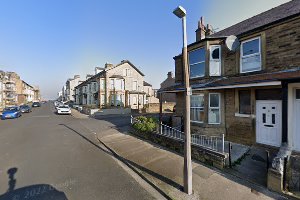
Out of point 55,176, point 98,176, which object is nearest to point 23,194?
point 55,176

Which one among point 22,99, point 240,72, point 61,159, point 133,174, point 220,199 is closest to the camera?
point 220,199

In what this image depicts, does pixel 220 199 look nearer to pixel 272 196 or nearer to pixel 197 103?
pixel 272 196

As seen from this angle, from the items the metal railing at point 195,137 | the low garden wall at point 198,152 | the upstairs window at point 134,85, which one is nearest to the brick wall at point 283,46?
the metal railing at point 195,137

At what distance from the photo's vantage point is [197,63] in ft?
38.7

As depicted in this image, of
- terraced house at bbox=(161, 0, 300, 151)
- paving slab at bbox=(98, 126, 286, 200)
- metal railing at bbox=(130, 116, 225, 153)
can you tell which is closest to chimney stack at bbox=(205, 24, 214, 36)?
terraced house at bbox=(161, 0, 300, 151)

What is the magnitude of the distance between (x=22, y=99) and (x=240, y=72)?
91.2 meters

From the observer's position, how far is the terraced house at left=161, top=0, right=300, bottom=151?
709cm

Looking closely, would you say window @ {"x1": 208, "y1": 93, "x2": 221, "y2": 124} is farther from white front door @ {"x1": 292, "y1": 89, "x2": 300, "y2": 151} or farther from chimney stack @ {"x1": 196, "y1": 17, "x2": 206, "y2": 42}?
chimney stack @ {"x1": 196, "y1": 17, "x2": 206, "y2": 42}

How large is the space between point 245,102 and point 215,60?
3213 millimetres

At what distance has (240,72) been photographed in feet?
31.7

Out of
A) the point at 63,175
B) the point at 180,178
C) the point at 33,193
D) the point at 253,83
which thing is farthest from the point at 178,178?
the point at 253,83

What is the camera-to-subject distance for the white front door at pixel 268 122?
25.4ft

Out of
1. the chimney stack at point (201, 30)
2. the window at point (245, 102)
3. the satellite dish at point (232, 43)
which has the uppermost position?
the chimney stack at point (201, 30)

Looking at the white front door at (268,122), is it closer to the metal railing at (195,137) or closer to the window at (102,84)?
the metal railing at (195,137)
